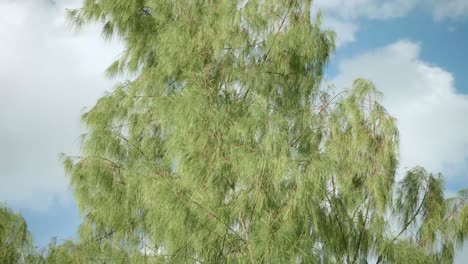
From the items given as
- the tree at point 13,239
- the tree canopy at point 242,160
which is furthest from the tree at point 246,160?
the tree at point 13,239

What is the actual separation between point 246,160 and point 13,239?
2618 millimetres

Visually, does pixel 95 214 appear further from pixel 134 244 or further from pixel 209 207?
pixel 209 207

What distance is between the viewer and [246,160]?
4.35m

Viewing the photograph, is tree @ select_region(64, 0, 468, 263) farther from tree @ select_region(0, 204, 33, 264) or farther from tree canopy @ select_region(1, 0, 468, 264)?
tree @ select_region(0, 204, 33, 264)

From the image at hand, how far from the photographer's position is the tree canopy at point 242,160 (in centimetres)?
437

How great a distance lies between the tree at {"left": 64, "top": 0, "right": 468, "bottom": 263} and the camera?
436 cm

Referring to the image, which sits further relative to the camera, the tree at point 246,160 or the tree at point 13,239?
the tree at point 13,239

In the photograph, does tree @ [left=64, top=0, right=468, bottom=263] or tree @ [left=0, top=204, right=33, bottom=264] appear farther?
tree @ [left=0, top=204, right=33, bottom=264]

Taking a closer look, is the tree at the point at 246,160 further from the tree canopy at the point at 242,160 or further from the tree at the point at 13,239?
the tree at the point at 13,239

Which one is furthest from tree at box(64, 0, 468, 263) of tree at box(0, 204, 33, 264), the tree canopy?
tree at box(0, 204, 33, 264)

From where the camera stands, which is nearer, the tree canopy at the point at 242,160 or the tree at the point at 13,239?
the tree canopy at the point at 242,160

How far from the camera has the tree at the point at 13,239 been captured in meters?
5.73

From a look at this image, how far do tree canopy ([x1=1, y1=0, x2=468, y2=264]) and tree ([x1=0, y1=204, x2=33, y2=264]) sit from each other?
15.6 inches

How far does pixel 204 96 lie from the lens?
498 cm
